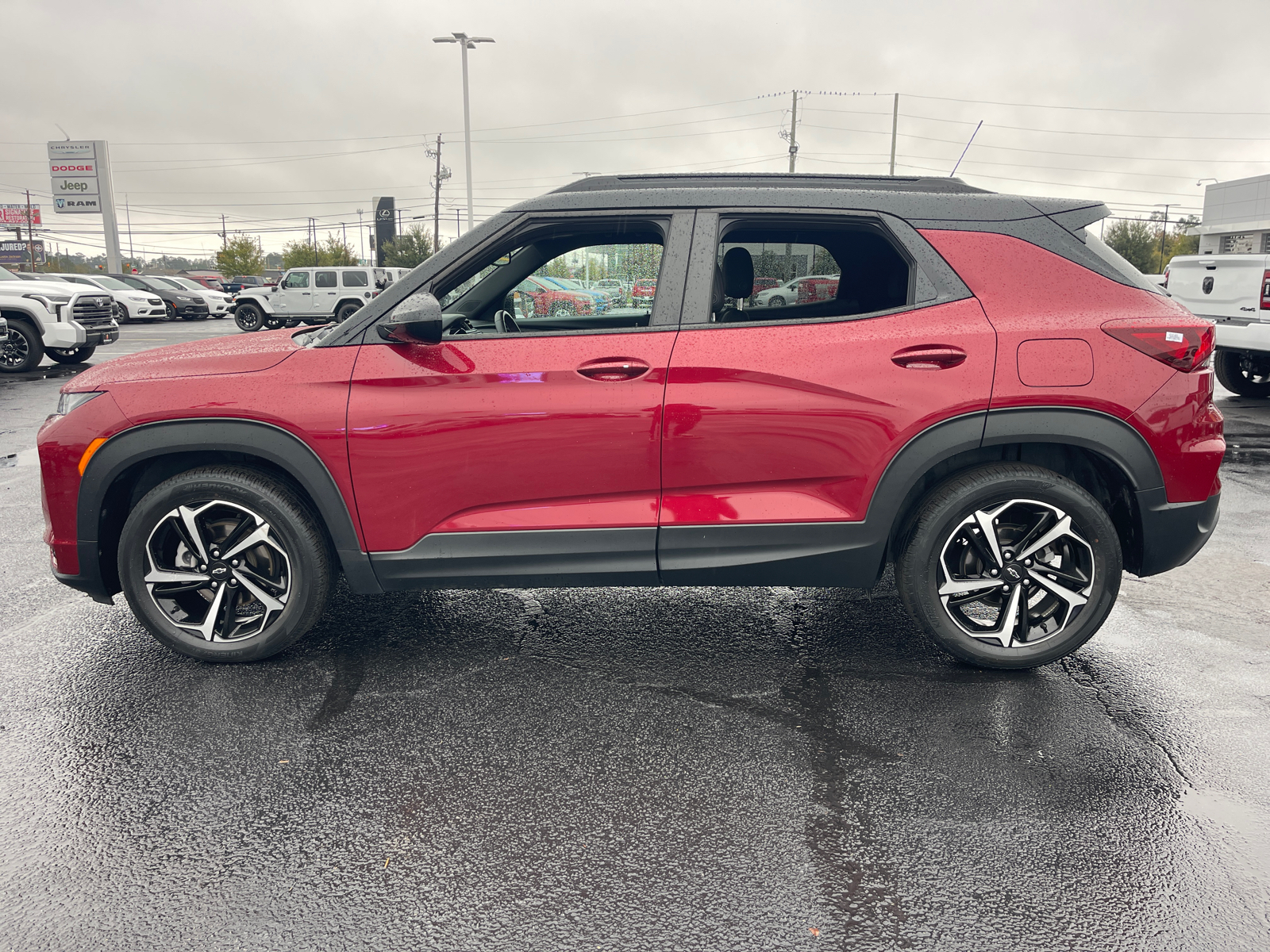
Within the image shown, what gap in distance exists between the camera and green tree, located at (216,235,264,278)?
283ft

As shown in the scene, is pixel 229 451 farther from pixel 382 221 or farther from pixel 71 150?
pixel 71 150

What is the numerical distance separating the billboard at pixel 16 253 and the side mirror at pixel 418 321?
374ft

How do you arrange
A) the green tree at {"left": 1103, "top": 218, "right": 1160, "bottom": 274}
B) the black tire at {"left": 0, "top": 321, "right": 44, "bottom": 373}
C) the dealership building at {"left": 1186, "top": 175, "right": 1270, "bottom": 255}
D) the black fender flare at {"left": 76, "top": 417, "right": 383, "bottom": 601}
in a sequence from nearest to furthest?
the black fender flare at {"left": 76, "top": 417, "right": 383, "bottom": 601} < the black tire at {"left": 0, "top": 321, "right": 44, "bottom": 373} < the dealership building at {"left": 1186, "top": 175, "right": 1270, "bottom": 255} < the green tree at {"left": 1103, "top": 218, "right": 1160, "bottom": 274}

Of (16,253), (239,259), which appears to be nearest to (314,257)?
(239,259)

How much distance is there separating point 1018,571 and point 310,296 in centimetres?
2895

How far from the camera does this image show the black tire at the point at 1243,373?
11078mm

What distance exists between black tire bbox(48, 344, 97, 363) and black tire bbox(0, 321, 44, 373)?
0.61 meters

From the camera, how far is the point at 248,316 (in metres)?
30.1

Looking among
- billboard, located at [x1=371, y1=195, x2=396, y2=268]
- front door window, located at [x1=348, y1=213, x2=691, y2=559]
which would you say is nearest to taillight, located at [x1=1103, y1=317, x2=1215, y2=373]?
front door window, located at [x1=348, y1=213, x2=691, y2=559]

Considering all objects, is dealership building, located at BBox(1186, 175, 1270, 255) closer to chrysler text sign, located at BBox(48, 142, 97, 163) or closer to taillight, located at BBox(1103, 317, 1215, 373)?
taillight, located at BBox(1103, 317, 1215, 373)

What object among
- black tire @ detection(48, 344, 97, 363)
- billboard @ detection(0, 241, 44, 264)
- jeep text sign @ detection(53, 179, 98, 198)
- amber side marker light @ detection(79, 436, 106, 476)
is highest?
jeep text sign @ detection(53, 179, 98, 198)

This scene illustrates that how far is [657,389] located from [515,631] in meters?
1.36

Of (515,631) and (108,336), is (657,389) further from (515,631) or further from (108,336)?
(108,336)

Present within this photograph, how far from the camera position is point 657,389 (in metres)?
3.31
